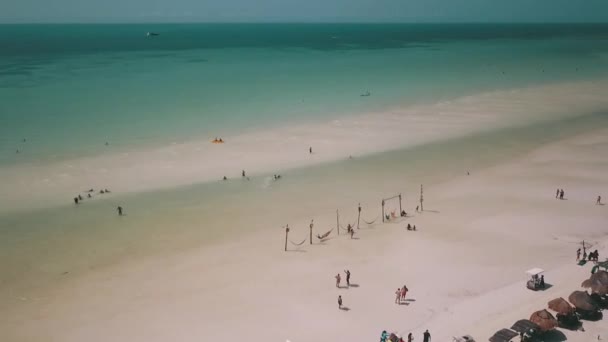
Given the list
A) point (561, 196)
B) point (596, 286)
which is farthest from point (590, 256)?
point (561, 196)

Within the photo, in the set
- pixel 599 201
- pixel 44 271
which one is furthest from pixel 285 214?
pixel 599 201

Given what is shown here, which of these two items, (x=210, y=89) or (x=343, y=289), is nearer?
(x=343, y=289)

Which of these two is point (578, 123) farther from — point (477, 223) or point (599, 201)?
point (477, 223)

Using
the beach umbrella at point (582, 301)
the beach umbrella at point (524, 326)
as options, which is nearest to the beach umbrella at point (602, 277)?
the beach umbrella at point (582, 301)

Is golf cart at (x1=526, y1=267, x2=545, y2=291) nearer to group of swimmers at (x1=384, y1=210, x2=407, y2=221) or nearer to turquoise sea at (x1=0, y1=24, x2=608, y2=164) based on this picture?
group of swimmers at (x1=384, y1=210, x2=407, y2=221)

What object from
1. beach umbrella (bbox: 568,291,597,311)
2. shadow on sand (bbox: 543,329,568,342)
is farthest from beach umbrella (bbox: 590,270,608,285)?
shadow on sand (bbox: 543,329,568,342)

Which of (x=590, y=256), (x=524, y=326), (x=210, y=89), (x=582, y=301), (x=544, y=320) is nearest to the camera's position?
(x=524, y=326)

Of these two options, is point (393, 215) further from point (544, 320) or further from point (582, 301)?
point (544, 320)
